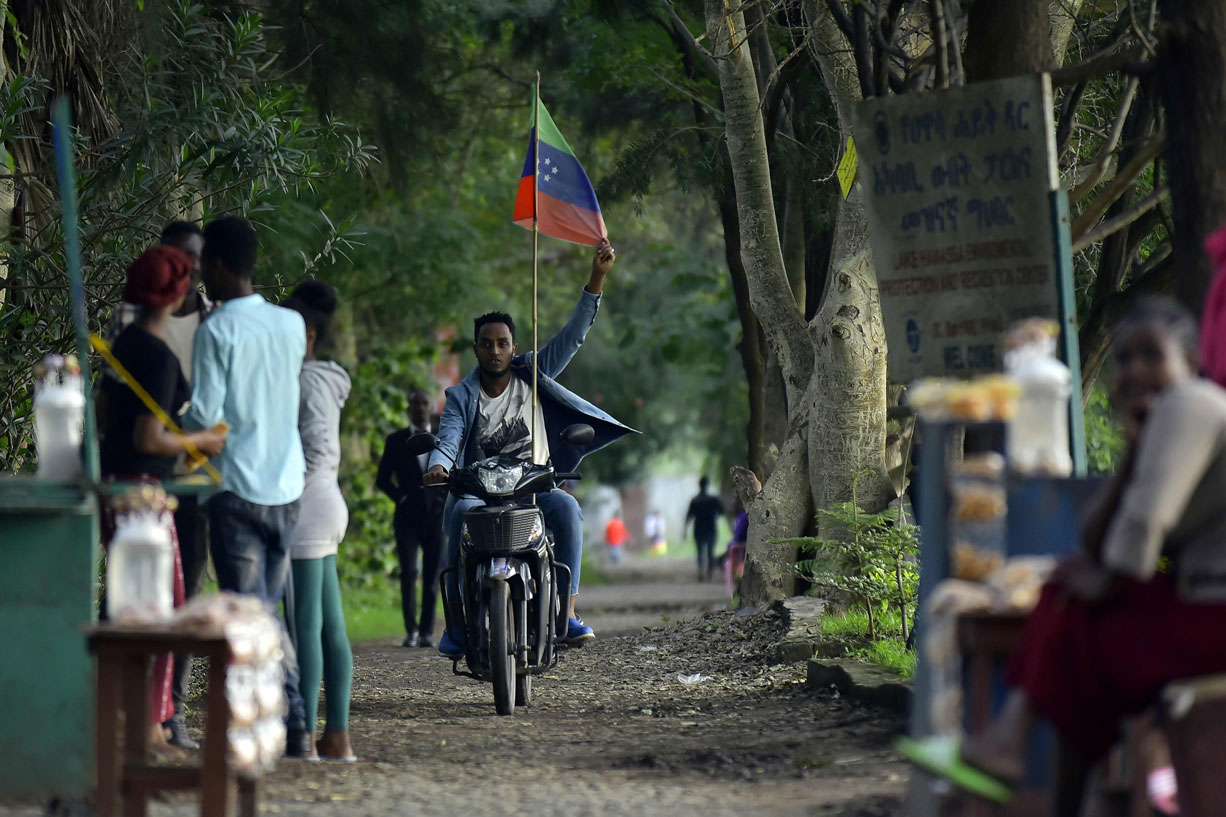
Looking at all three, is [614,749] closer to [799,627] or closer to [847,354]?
[799,627]

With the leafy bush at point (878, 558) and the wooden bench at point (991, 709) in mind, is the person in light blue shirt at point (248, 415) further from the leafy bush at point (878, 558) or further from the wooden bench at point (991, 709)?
the leafy bush at point (878, 558)

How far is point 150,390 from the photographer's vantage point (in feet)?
19.7

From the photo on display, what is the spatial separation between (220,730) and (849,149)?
5.88 m

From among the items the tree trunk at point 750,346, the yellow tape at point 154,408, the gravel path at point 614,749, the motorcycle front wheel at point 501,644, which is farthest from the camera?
the tree trunk at point 750,346

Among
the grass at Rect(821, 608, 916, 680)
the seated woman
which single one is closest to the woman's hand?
the seated woman

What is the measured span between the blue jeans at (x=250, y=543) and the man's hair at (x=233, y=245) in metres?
0.90

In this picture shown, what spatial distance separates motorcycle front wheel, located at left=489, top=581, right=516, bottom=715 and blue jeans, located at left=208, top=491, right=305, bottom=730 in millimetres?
2015

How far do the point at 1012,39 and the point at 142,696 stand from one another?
499 centimetres

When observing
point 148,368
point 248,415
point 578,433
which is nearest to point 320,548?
point 248,415

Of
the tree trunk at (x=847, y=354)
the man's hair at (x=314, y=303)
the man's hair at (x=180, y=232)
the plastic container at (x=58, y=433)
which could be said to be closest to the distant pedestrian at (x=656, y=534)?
the tree trunk at (x=847, y=354)

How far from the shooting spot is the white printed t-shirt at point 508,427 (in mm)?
9039

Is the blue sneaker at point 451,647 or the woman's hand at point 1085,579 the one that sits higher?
the woman's hand at point 1085,579

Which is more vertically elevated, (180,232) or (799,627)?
(180,232)

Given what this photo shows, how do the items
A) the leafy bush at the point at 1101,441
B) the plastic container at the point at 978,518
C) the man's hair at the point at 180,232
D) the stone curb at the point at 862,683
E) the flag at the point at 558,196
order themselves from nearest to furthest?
the plastic container at the point at 978,518, the man's hair at the point at 180,232, the stone curb at the point at 862,683, the flag at the point at 558,196, the leafy bush at the point at 1101,441
